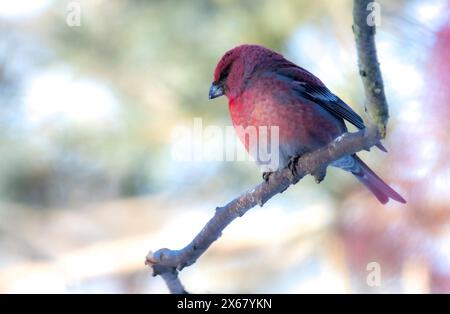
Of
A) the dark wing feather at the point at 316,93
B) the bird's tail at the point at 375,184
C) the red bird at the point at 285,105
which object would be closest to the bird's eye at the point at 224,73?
the red bird at the point at 285,105

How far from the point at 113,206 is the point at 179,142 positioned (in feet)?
2.22

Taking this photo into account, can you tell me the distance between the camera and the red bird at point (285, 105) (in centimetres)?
266

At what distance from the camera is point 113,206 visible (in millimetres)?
4582

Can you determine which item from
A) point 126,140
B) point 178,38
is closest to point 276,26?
point 178,38

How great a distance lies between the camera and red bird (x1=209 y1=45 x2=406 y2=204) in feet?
8.72

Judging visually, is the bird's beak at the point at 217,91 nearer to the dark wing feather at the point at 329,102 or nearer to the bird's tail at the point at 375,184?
the dark wing feather at the point at 329,102

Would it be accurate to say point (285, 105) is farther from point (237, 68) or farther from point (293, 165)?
point (293, 165)

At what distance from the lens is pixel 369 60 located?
161 cm

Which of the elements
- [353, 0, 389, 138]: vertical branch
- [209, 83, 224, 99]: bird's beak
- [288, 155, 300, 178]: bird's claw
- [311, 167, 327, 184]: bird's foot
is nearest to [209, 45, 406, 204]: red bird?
[209, 83, 224, 99]: bird's beak

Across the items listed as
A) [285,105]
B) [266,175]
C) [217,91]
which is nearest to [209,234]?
[266,175]

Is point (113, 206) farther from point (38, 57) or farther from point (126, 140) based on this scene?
point (38, 57)

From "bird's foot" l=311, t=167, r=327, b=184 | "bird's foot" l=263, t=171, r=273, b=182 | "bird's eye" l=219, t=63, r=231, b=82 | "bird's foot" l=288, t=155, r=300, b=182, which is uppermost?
"bird's eye" l=219, t=63, r=231, b=82

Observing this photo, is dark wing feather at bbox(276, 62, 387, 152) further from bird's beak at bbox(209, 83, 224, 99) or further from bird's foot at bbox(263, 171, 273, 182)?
bird's foot at bbox(263, 171, 273, 182)

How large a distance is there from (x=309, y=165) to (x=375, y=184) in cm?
77
